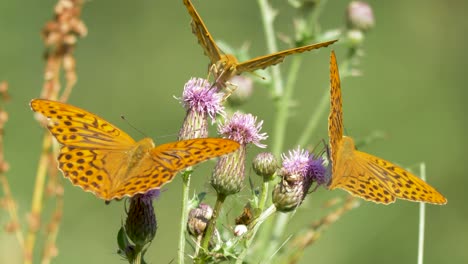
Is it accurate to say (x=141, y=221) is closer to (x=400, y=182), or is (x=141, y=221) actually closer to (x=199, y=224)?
(x=199, y=224)

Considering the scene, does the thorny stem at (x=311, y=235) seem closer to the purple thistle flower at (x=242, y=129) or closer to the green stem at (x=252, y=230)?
the green stem at (x=252, y=230)

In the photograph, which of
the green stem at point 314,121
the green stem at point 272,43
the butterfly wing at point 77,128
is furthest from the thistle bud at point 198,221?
the green stem at point 272,43

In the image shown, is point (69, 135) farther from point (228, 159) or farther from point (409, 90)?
point (409, 90)

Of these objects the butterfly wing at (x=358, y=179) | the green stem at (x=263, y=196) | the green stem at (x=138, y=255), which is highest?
the butterfly wing at (x=358, y=179)

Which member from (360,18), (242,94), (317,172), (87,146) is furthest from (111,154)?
(360,18)

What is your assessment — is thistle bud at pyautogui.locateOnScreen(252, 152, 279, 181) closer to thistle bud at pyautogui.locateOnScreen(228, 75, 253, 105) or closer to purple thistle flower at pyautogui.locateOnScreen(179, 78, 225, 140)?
purple thistle flower at pyautogui.locateOnScreen(179, 78, 225, 140)

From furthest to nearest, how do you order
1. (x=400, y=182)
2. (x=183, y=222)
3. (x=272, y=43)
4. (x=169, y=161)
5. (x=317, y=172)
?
(x=272, y=43)
(x=317, y=172)
(x=400, y=182)
(x=183, y=222)
(x=169, y=161)

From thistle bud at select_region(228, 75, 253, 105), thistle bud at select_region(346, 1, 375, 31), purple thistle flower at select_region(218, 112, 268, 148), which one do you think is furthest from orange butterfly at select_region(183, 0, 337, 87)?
thistle bud at select_region(346, 1, 375, 31)
